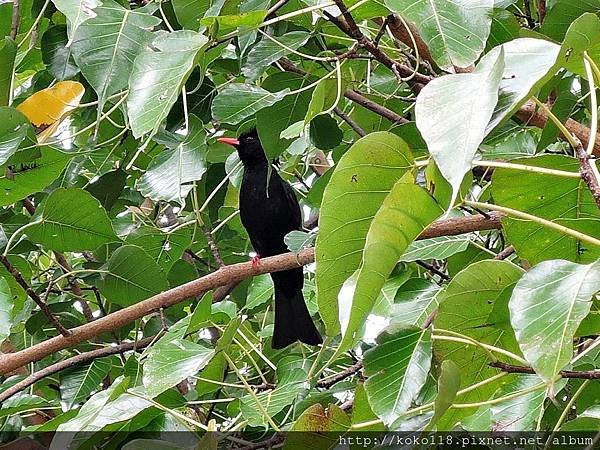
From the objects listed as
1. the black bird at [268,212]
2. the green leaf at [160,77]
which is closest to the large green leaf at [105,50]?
the green leaf at [160,77]

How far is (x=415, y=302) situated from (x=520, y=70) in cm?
92

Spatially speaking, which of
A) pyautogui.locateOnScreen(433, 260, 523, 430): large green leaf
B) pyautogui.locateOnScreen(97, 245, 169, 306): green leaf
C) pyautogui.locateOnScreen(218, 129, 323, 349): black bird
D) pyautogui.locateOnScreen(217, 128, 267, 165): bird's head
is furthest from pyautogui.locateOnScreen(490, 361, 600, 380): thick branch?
pyautogui.locateOnScreen(217, 128, 267, 165): bird's head

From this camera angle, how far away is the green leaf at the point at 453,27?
0.94 meters

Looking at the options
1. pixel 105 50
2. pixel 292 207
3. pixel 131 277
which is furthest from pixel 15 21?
pixel 292 207

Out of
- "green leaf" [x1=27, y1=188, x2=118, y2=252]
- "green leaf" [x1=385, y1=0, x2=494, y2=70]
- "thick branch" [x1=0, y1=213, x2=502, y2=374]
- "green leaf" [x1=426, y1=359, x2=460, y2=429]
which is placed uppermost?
"green leaf" [x1=385, y1=0, x2=494, y2=70]

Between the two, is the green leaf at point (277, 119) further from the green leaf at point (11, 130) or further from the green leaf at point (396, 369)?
the green leaf at point (396, 369)

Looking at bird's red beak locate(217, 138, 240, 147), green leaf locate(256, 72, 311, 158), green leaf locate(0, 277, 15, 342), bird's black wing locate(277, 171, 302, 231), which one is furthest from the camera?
bird's black wing locate(277, 171, 302, 231)

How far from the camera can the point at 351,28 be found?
1.25 m

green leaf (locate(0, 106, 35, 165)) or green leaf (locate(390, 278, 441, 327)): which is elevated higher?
green leaf (locate(0, 106, 35, 165))

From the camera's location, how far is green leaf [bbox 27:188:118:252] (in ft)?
4.89

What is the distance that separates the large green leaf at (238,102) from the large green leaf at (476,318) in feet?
2.30

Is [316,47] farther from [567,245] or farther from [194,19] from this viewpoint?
[567,245]

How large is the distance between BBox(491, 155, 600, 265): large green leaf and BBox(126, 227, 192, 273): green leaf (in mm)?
991

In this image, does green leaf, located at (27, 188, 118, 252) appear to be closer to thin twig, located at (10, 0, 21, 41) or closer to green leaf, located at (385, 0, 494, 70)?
thin twig, located at (10, 0, 21, 41)
